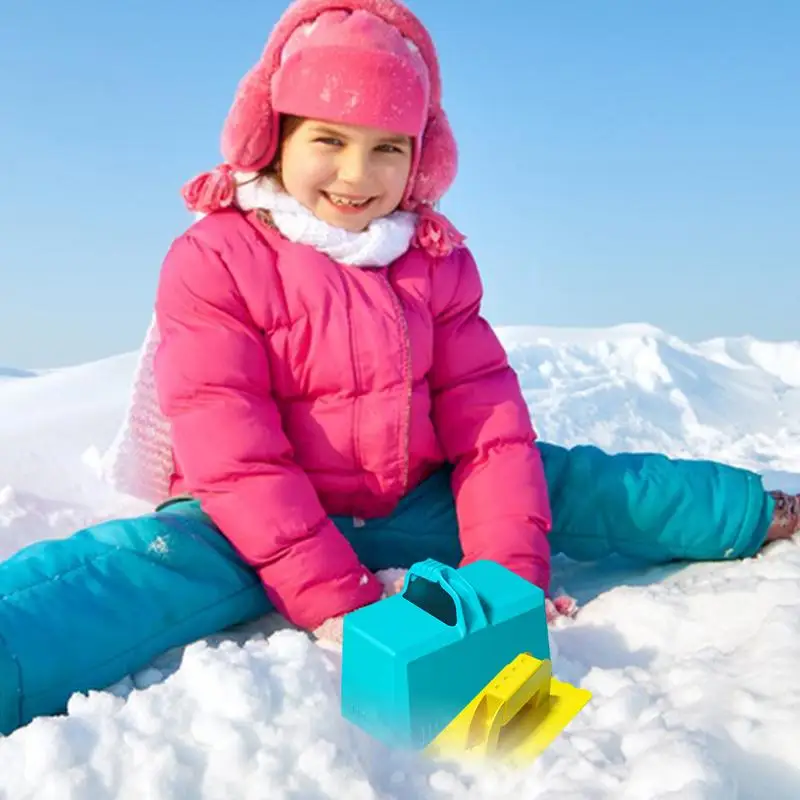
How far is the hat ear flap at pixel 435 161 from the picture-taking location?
5.99ft

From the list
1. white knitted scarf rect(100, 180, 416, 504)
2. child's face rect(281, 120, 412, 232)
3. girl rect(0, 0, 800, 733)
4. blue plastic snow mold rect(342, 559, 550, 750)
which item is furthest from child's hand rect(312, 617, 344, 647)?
child's face rect(281, 120, 412, 232)

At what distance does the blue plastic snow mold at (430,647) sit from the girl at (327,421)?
313 millimetres

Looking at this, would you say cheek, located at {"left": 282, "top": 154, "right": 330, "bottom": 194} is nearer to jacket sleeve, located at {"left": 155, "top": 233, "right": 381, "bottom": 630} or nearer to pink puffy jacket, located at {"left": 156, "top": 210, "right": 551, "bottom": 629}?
pink puffy jacket, located at {"left": 156, "top": 210, "right": 551, "bottom": 629}

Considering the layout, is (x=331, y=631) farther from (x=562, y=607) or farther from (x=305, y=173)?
(x=305, y=173)

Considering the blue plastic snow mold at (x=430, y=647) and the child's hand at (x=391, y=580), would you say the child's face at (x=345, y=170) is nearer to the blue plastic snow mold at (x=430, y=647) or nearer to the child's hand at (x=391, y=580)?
the child's hand at (x=391, y=580)

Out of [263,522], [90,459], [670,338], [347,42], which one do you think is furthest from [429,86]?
[670,338]

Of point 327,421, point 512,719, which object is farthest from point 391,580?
point 512,719

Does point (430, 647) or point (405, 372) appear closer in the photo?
point (430, 647)

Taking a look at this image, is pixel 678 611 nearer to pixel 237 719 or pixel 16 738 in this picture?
pixel 237 719

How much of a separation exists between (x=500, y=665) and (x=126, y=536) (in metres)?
0.66

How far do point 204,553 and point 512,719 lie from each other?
2.13 feet

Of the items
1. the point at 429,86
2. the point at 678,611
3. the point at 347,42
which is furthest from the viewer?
the point at 429,86

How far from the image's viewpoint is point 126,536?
1.46 meters

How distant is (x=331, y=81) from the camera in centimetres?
158
